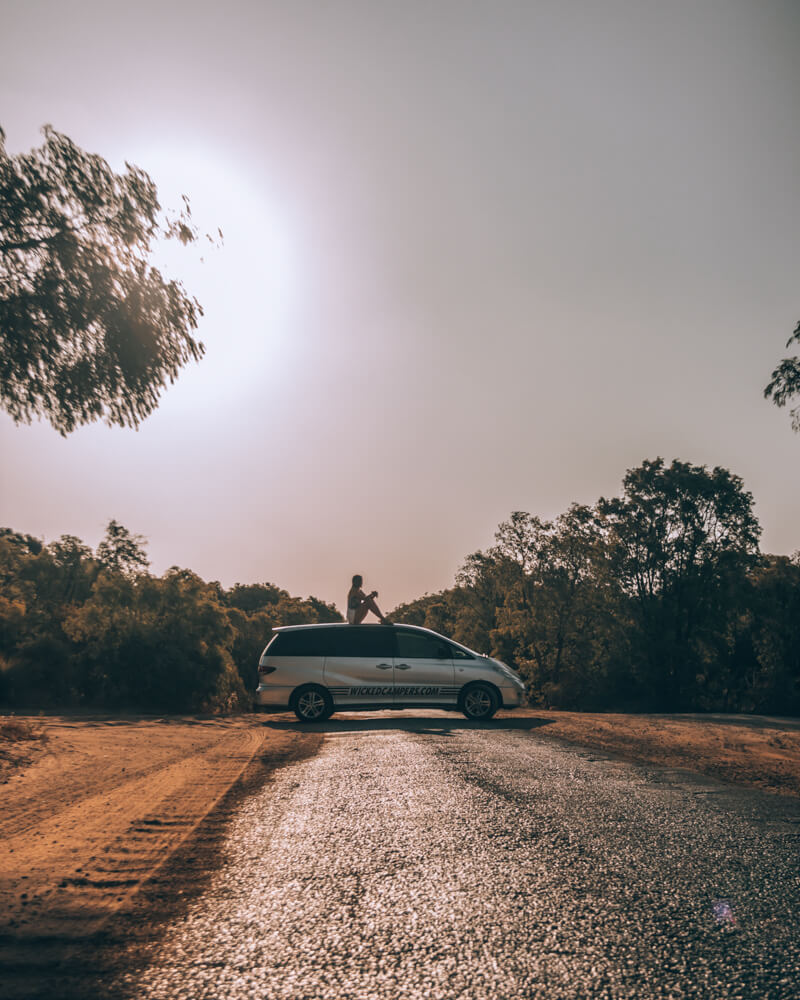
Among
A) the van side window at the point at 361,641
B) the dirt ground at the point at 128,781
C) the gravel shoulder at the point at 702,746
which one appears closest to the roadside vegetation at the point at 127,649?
the dirt ground at the point at 128,781

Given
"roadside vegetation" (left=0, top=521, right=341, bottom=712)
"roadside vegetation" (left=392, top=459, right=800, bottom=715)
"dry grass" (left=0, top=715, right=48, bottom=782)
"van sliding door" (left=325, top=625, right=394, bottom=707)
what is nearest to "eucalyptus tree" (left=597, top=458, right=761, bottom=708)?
"roadside vegetation" (left=392, top=459, right=800, bottom=715)

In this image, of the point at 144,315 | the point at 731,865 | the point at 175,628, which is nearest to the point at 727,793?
the point at 731,865

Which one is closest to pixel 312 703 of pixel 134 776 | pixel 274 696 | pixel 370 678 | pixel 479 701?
pixel 274 696

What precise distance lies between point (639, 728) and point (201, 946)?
1194cm

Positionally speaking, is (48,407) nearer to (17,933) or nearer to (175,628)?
(17,933)

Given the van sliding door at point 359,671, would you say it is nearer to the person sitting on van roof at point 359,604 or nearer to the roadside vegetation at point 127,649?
the person sitting on van roof at point 359,604

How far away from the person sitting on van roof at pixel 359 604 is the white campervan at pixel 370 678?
621 millimetres

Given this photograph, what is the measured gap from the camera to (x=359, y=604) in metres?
14.6

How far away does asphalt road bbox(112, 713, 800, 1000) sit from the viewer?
7.59 ft

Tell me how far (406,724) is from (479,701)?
5.47 ft

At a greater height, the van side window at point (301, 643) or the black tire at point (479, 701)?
the van side window at point (301, 643)

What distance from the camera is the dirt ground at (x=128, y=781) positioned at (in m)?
3.24

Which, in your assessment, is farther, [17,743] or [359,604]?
[359,604]

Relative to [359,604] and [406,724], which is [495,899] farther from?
[359,604]
